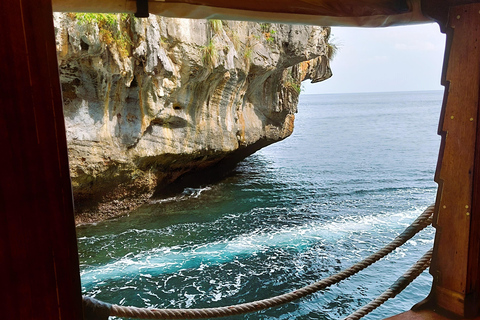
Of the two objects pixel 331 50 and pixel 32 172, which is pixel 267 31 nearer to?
pixel 331 50

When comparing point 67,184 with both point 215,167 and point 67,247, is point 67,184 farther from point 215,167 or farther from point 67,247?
point 215,167

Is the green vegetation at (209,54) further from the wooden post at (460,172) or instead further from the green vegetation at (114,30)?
the wooden post at (460,172)

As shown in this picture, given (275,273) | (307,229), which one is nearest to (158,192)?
(307,229)

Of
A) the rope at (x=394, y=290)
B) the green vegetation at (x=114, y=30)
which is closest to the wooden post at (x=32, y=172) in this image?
the rope at (x=394, y=290)

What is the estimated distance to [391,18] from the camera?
1.95m

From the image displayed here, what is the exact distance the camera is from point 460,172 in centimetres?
187

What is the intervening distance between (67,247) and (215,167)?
15705 mm

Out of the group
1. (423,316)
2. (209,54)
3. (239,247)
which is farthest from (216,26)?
(423,316)

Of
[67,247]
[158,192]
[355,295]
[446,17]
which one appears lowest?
[355,295]

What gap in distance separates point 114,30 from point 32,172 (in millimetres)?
9207

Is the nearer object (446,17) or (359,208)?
(446,17)

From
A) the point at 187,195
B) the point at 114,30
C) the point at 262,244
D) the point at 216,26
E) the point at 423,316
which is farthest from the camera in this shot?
the point at 187,195

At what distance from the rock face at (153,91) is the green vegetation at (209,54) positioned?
0.03m

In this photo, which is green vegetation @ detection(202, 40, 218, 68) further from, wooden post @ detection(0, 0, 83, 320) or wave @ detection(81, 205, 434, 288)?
wooden post @ detection(0, 0, 83, 320)
